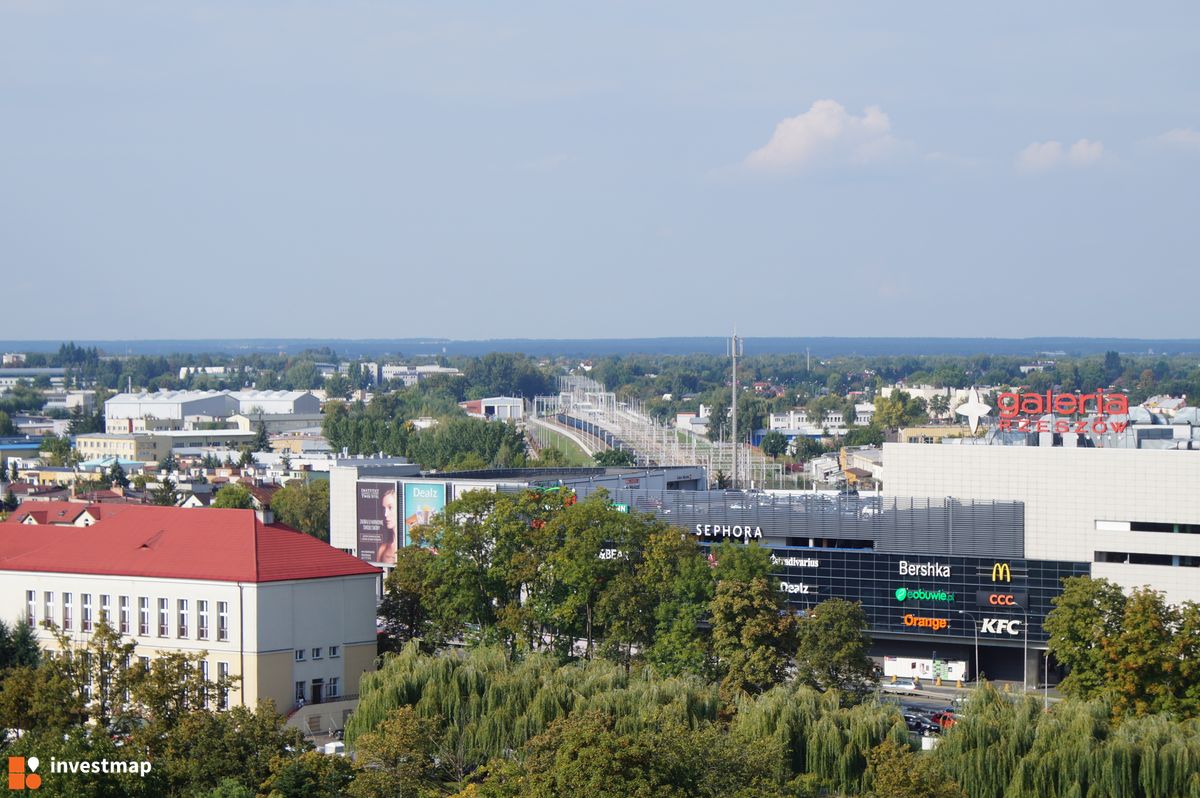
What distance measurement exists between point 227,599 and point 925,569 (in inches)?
1374

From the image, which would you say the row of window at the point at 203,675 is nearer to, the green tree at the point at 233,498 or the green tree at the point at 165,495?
the green tree at the point at 233,498

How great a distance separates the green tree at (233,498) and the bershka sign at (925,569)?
56.8m

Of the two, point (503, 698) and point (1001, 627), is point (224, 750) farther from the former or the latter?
point (1001, 627)

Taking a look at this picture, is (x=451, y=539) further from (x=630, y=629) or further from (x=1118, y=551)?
(x=1118, y=551)

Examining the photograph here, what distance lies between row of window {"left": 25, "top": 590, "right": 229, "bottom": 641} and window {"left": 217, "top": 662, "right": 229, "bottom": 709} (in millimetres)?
Result: 979

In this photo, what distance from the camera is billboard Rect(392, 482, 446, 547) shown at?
105625mm

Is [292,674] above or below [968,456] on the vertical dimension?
below

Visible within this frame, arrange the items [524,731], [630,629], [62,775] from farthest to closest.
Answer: [630,629] → [524,731] → [62,775]

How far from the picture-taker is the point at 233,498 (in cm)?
12925

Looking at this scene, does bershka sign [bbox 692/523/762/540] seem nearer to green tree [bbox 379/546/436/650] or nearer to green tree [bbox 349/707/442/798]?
green tree [bbox 379/546/436/650]

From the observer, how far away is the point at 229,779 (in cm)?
4691

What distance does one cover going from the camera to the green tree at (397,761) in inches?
1921

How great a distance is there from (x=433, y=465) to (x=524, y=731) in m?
112

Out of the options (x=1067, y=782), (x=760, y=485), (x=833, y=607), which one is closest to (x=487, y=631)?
(x=833, y=607)
